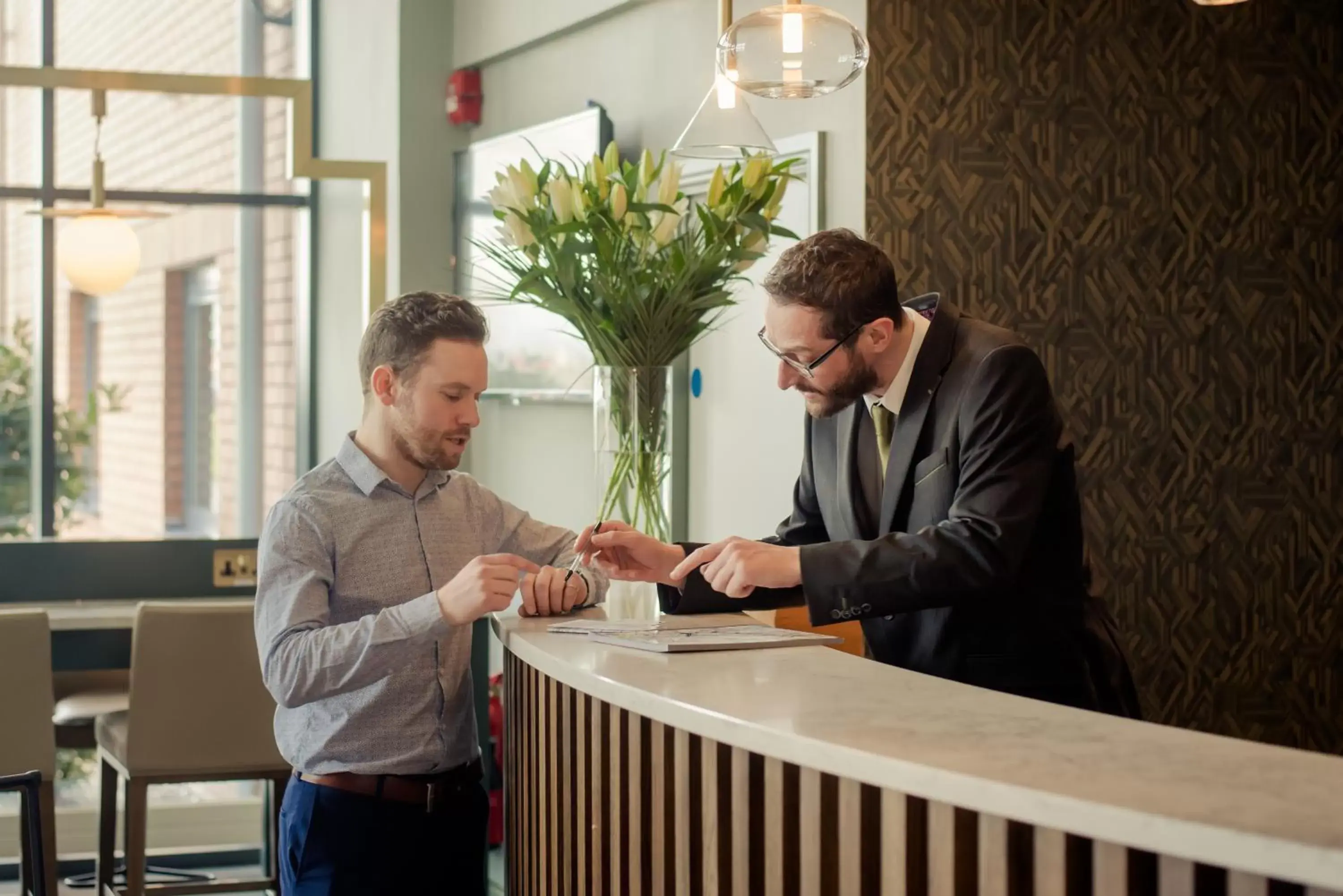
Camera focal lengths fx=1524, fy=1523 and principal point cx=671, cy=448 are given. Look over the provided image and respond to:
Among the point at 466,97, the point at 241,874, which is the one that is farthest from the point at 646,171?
the point at 241,874

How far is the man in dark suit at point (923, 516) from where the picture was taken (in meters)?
2.10

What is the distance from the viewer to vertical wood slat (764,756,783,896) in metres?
1.58

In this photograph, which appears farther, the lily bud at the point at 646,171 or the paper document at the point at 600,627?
the lily bud at the point at 646,171

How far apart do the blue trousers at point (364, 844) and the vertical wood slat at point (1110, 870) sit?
4.16 feet

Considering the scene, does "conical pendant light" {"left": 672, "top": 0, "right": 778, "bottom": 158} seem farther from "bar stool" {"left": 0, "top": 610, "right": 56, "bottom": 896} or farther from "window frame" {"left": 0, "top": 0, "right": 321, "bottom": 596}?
"window frame" {"left": 0, "top": 0, "right": 321, "bottom": 596}

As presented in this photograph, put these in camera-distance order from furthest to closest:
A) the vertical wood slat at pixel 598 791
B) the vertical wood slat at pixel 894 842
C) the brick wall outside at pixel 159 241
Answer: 1. the brick wall outside at pixel 159 241
2. the vertical wood slat at pixel 598 791
3. the vertical wood slat at pixel 894 842

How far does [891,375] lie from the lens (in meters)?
2.39

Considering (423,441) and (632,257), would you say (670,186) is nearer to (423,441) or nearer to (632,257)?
(632,257)

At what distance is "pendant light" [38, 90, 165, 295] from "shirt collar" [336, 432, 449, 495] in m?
3.30

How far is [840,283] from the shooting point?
7.63ft

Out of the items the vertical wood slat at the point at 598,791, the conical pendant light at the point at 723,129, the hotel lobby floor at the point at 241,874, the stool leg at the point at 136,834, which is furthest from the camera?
the hotel lobby floor at the point at 241,874

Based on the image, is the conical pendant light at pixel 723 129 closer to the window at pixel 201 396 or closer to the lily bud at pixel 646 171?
the lily bud at pixel 646 171

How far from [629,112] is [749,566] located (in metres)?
3.05

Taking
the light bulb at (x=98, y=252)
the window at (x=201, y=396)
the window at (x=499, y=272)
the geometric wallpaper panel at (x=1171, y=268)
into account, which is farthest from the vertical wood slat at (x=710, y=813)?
the window at (x=201, y=396)
